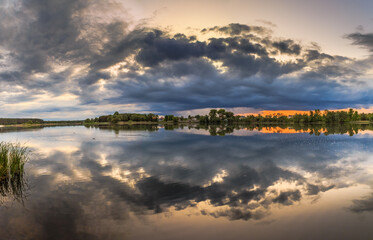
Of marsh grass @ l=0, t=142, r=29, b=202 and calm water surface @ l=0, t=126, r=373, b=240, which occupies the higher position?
marsh grass @ l=0, t=142, r=29, b=202

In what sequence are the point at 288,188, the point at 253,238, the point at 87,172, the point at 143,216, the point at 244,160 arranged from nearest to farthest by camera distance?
the point at 253,238 → the point at 143,216 → the point at 288,188 → the point at 87,172 → the point at 244,160

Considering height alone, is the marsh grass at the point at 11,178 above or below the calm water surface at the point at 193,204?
above

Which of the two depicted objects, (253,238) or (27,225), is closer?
(253,238)

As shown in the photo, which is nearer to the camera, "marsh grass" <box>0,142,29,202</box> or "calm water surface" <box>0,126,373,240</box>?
"calm water surface" <box>0,126,373,240</box>

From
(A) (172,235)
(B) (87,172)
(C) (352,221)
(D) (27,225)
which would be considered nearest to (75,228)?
(D) (27,225)

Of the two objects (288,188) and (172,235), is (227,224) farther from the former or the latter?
(288,188)

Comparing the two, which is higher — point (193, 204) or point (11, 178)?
point (11, 178)

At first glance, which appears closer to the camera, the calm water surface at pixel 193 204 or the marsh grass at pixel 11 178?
the calm water surface at pixel 193 204

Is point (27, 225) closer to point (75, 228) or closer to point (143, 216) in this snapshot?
point (75, 228)

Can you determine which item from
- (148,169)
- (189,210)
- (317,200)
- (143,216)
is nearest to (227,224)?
(189,210)

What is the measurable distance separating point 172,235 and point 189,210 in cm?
241

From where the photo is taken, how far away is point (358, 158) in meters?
25.8

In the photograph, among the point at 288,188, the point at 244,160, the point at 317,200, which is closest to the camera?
the point at 317,200

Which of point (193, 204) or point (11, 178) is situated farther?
point (11, 178)
